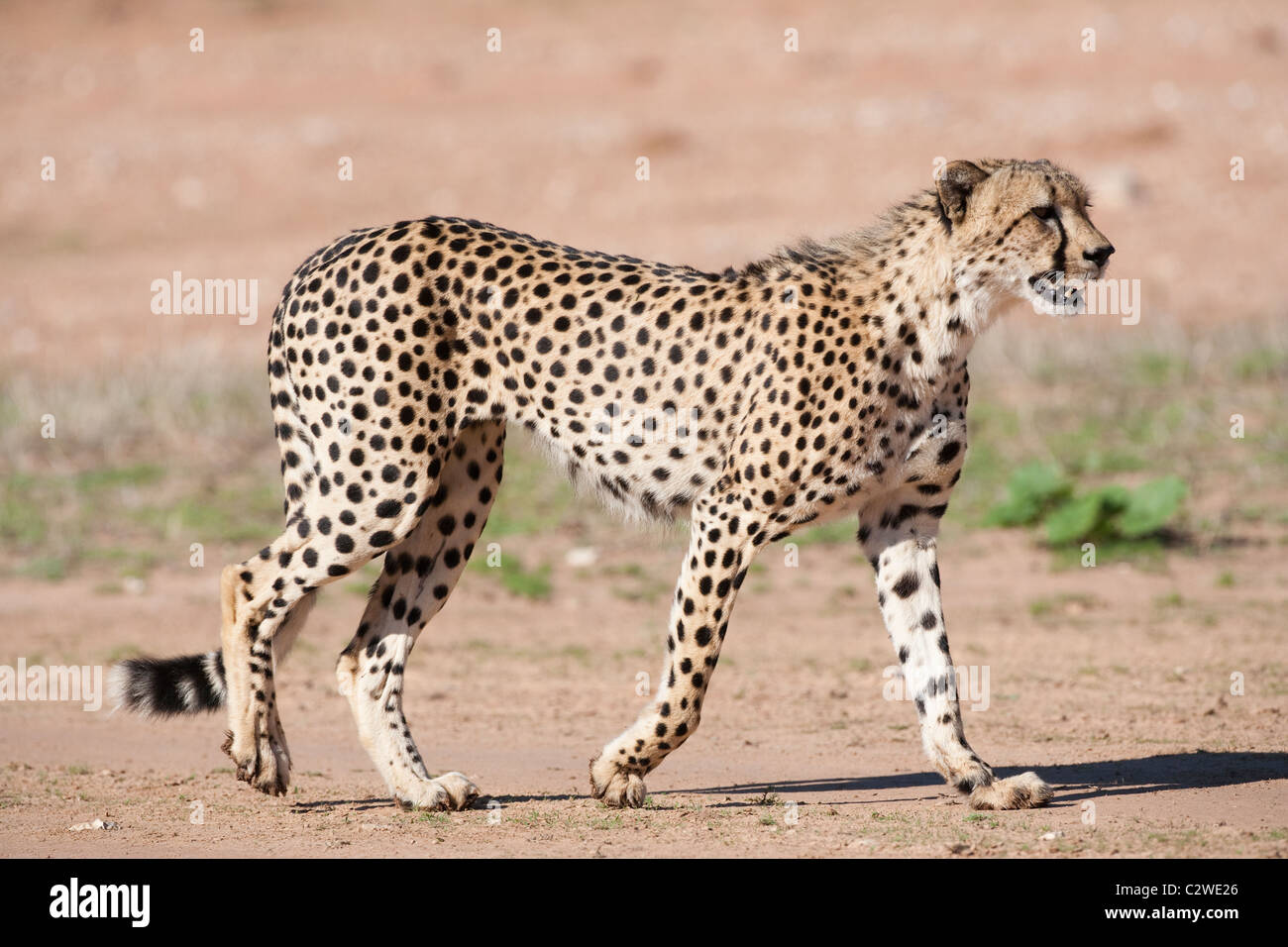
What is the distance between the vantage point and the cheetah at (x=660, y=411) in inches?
223

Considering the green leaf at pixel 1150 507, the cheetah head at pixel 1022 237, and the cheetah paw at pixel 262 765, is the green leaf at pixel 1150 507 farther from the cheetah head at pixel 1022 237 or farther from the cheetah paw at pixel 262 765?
the cheetah paw at pixel 262 765

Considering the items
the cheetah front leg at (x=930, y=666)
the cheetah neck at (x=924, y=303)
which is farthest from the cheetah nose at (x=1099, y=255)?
the cheetah front leg at (x=930, y=666)

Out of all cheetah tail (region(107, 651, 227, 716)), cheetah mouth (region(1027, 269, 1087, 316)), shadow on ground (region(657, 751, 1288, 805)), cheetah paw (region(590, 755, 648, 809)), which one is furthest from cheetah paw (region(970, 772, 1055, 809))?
cheetah tail (region(107, 651, 227, 716))

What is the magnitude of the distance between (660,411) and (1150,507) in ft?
16.6

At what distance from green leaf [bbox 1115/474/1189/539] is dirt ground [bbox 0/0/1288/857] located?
11.7 inches

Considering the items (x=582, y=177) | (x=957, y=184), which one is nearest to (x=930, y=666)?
(x=957, y=184)

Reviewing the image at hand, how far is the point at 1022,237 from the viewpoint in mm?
5715

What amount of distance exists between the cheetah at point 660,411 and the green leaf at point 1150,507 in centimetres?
434

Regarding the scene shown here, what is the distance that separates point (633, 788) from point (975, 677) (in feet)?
9.05

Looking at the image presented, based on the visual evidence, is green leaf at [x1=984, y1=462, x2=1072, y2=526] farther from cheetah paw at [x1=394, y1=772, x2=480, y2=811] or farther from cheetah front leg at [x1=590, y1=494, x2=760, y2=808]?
cheetah paw at [x1=394, y1=772, x2=480, y2=811]

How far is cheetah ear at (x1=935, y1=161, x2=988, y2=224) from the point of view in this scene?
5.71m

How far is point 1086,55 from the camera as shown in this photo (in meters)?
28.5

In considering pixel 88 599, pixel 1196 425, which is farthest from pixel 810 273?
pixel 1196 425

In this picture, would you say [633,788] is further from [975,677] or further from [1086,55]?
[1086,55]
